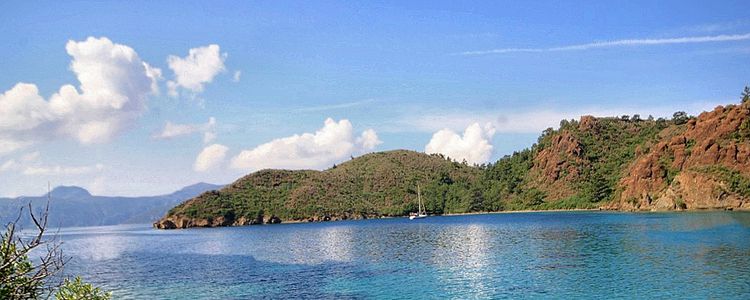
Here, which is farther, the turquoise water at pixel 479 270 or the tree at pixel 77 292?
the turquoise water at pixel 479 270

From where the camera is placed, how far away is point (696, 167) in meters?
164

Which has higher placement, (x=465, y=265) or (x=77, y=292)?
(x=77, y=292)

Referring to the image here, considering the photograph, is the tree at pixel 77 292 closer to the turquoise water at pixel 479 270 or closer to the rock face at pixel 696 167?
the turquoise water at pixel 479 270

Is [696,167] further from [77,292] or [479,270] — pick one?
[77,292]

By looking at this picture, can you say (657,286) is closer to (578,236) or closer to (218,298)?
(218,298)

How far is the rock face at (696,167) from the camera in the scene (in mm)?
153500

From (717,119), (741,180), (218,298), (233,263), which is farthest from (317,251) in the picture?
(717,119)

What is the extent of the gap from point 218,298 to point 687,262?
48.1 metres

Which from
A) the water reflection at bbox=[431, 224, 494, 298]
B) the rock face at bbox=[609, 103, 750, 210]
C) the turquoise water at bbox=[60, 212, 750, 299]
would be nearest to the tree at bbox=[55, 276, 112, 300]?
the turquoise water at bbox=[60, 212, 750, 299]

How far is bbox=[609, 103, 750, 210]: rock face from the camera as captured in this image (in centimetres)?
15350

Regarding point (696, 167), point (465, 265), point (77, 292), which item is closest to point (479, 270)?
point (465, 265)

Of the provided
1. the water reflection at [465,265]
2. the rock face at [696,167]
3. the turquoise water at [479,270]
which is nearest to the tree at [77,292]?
the turquoise water at [479,270]

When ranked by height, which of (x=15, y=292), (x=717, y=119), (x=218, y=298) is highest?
(x=717, y=119)

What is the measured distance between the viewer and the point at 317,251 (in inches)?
3871
